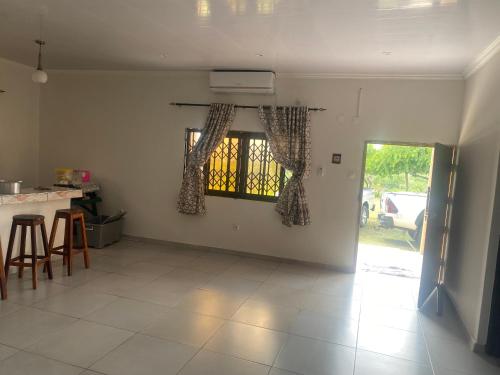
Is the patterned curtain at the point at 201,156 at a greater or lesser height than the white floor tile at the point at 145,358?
greater

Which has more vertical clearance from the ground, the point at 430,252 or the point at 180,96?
the point at 180,96

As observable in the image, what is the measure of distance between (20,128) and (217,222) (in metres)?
3.58

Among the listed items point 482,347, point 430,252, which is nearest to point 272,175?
point 430,252

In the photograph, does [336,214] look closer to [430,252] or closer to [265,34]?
[430,252]

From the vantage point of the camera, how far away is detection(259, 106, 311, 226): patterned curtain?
487cm

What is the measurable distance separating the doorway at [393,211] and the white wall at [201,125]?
320mm

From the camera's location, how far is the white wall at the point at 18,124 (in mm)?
5438

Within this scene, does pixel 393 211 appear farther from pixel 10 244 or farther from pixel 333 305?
pixel 10 244

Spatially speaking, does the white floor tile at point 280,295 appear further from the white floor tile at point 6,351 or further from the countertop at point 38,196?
the countertop at point 38,196

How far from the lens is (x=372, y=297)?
4.02m

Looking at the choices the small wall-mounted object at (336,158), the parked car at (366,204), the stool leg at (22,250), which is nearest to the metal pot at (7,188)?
the stool leg at (22,250)

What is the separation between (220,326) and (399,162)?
7.13m

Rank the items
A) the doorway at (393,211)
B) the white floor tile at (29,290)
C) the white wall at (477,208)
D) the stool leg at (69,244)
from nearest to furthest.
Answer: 1. the white wall at (477,208)
2. the white floor tile at (29,290)
3. the stool leg at (69,244)
4. the doorway at (393,211)

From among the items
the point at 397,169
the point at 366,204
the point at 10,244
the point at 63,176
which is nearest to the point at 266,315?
the point at 10,244
